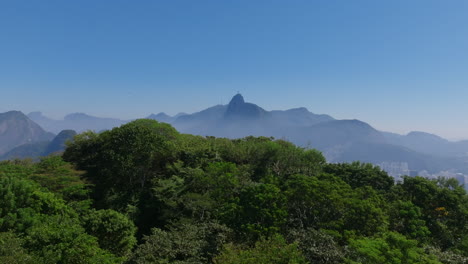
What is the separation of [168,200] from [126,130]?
10087 mm

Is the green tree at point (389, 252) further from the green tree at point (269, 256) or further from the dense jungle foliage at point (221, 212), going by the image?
the green tree at point (269, 256)

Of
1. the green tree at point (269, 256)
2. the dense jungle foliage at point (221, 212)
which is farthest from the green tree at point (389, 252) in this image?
the green tree at point (269, 256)

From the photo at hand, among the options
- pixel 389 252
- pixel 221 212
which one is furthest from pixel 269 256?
pixel 221 212

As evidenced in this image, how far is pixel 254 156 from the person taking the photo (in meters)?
30.8

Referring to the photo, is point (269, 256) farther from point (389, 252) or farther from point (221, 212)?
point (221, 212)

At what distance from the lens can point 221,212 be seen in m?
18.1

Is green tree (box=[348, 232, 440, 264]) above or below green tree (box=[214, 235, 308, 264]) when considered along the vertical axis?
above

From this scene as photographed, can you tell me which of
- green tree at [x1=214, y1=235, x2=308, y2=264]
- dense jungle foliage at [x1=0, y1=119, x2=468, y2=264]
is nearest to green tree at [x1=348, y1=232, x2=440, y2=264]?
dense jungle foliage at [x1=0, y1=119, x2=468, y2=264]

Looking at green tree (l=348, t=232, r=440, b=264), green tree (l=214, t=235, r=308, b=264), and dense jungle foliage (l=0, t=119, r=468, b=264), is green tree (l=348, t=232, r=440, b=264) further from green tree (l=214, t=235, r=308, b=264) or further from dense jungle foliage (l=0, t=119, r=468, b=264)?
green tree (l=214, t=235, r=308, b=264)

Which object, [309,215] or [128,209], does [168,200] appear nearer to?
[128,209]

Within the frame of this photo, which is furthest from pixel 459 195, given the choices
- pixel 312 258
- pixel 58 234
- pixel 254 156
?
pixel 58 234

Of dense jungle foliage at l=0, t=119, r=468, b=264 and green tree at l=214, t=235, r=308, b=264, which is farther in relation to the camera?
dense jungle foliage at l=0, t=119, r=468, b=264

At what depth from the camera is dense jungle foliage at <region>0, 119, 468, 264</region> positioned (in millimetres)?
12859

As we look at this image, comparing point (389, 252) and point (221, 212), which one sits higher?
point (389, 252)
